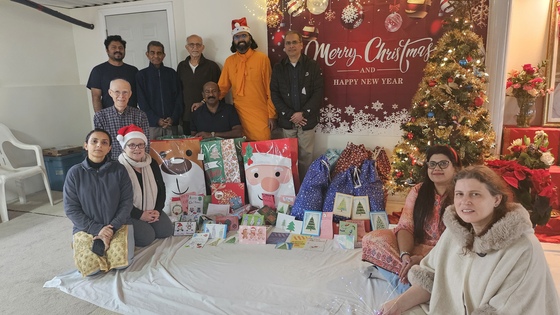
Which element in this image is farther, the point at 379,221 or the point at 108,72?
the point at 108,72

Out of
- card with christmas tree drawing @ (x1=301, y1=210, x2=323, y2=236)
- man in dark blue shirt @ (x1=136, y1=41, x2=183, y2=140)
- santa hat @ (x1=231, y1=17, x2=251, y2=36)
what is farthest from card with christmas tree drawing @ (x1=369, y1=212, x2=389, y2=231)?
man in dark blue shirt @ (x1=136, y1=41, x2=183, y2=140)

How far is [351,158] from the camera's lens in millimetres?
3412

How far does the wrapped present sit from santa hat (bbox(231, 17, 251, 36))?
5.11 feet

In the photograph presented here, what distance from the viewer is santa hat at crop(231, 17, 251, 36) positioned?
147 inches

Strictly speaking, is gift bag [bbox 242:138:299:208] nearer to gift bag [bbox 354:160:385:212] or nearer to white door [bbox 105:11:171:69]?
gift bag [bbox 354:160:385:212]

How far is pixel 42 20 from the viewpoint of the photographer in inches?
185

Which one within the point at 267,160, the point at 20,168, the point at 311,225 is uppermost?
the point at 267,160

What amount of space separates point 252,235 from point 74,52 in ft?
13.2

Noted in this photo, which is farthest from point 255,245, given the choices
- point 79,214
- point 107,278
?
point 79,214

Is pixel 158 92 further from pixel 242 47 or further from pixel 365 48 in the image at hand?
pixel 365 48

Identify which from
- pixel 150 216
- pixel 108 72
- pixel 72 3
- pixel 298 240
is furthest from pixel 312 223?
pixel 72 3

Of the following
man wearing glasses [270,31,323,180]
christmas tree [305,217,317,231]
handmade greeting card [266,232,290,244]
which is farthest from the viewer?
man wearing glasses [270,31,323,180]

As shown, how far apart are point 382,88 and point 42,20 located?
430 centimetres

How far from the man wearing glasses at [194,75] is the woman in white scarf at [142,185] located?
1282 millimetres
